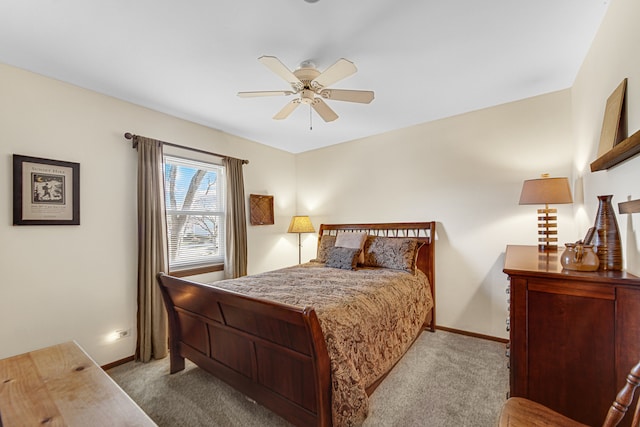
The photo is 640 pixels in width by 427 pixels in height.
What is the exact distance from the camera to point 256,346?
1.84 m

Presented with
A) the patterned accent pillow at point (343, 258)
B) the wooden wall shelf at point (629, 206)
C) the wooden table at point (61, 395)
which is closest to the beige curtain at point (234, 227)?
the patterned accent pillow at point (343, 258)

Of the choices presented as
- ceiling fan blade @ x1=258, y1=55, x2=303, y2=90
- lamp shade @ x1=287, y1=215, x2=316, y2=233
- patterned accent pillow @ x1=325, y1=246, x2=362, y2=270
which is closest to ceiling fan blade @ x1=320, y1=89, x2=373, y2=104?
ceiling fan blade @ x1=258, y1=55, x2=303, y2=90

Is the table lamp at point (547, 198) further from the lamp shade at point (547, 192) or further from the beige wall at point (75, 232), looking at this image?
the beige wall at point (75, 232)

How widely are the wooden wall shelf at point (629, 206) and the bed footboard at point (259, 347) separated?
1.63 metres

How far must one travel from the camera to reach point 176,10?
1.66 meters

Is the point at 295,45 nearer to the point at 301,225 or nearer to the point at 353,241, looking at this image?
the point at 353,241

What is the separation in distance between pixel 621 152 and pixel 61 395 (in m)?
2.62

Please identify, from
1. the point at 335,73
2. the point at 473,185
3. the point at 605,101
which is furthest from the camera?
the point at 473,185

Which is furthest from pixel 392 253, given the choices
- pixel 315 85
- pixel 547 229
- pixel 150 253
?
pixel 150 253

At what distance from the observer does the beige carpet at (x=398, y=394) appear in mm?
1889

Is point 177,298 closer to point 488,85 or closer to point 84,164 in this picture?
point 84,164

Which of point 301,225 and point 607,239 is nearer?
point 607,239

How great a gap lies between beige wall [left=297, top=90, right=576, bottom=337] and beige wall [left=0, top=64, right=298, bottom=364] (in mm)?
2884

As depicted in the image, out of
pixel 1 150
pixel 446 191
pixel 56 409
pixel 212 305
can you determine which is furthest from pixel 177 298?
pixel 446 191
